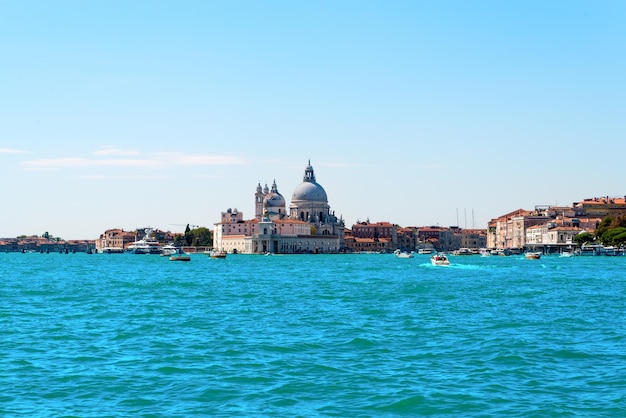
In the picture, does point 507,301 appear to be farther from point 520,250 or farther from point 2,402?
point 520,250

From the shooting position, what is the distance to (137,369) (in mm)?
13914

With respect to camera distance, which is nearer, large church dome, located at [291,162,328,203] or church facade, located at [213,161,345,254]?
church facade, located at [213,161,345,254]

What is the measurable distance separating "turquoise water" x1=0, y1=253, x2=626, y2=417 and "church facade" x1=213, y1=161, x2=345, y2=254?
343ft

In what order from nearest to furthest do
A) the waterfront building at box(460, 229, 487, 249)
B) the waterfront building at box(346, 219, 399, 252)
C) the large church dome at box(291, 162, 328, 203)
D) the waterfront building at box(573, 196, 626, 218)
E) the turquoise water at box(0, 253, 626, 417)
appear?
the turquoise water at box(0, 253, 626, 417) < the waterfront building at box(573, 196, 626, 218) < the large church dome at box(291, 162, 328, 203) < the waterfront building at box(346, 219, 399, 252) < the waterfront building at box(460, 229, 487, 249)

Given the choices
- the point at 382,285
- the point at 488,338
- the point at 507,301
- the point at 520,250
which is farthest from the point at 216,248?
the point at 488,338

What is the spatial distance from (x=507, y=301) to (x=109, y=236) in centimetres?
14611

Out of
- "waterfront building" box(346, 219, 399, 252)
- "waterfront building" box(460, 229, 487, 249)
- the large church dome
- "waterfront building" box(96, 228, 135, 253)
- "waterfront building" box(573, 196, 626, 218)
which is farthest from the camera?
"waterfront building" box(460, 229, 487, 249)

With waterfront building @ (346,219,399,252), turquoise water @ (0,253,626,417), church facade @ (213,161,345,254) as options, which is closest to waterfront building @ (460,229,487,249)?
waterfront building @ (346,219,399,252)

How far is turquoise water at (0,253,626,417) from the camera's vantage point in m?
11.6

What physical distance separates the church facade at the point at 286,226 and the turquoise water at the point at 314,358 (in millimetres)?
104458

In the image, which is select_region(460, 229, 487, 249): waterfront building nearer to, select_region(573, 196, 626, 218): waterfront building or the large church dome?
the large church dome

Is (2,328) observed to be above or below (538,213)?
below

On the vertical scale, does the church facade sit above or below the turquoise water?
above

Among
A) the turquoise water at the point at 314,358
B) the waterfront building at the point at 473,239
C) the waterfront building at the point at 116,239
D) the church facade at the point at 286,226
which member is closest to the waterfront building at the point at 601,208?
the church facade at the point at 286,226
